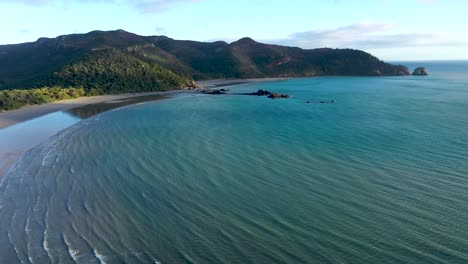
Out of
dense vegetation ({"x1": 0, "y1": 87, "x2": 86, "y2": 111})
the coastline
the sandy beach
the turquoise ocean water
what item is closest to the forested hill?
the coastline

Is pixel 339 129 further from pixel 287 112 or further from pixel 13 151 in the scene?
pixel 13 151

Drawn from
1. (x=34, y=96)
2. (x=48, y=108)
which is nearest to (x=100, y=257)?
(x=48, y=108)

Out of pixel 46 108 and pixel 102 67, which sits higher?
pixel 102 67

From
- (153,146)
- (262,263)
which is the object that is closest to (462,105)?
(153,146)

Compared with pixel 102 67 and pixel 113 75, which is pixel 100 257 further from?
pixel 102 67

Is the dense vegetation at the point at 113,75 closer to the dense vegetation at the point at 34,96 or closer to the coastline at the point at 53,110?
the coastline at the point at 53,110
